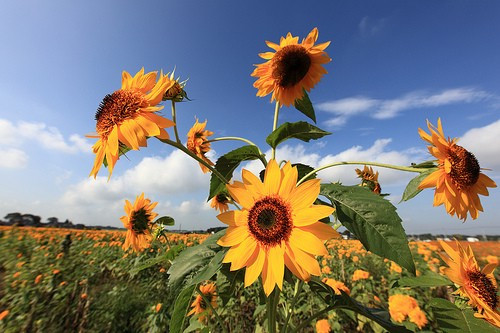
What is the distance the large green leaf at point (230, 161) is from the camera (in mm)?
1136

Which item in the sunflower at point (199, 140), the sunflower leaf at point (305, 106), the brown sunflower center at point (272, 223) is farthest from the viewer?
the sunflower at point (199, 140)

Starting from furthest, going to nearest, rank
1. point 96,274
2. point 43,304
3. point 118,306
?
1. point 96,274
2. point 118,306
3. point 43,304

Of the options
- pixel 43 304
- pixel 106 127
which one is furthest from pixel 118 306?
pixel 106 127

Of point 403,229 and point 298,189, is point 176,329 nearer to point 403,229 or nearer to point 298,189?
point 298,189

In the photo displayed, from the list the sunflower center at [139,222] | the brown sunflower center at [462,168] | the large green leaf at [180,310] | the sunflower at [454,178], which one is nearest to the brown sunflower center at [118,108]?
the large green leaf at [180,310]

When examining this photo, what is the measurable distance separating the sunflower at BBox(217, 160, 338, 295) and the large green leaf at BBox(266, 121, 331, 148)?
0.86ft

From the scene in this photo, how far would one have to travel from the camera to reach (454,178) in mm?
1145

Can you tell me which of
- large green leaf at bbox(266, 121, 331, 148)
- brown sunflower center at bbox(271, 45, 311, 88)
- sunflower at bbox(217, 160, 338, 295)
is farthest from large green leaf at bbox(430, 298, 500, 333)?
brown sunflower center at bbox(271, 45, 311, 88)

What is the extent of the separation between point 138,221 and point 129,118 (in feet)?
5.52

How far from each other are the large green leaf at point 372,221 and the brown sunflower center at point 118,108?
852 millimetres

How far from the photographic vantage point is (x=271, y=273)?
0.88 metres

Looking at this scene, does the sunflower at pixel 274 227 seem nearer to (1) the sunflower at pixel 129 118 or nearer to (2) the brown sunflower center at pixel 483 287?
(1) the sunflower at pixel 129 118

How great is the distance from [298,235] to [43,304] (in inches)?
178

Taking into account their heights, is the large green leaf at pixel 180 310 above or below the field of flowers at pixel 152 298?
above
